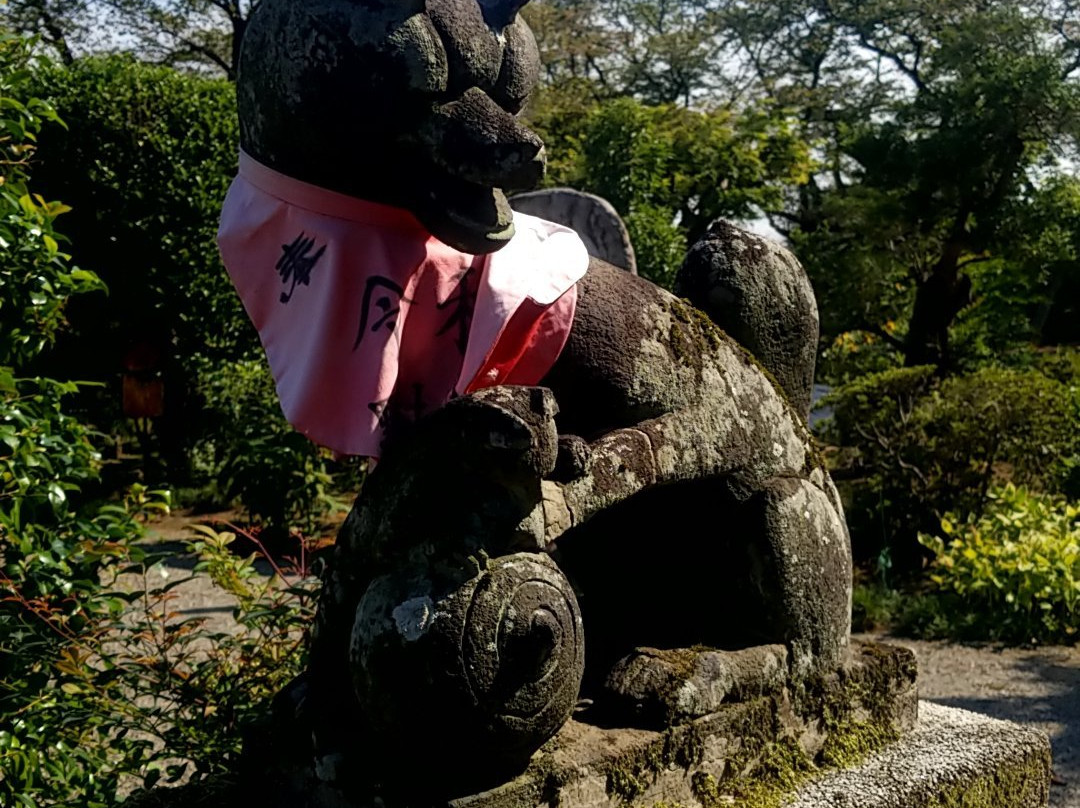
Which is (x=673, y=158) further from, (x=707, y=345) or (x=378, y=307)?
(x=378, y=307)

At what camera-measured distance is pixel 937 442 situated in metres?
7.14

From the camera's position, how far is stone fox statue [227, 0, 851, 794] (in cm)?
152

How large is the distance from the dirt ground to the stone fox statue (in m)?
2.67

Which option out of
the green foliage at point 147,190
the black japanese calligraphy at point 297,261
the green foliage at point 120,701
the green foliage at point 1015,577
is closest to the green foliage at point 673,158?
the green foliage at point 147,190

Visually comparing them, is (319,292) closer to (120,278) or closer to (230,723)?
(230,723)

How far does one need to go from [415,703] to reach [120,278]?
28.3 ft

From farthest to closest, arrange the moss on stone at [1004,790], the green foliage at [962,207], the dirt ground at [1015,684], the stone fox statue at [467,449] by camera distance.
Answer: the green foliage at [962,207]
the dirt ground at [1015,684]
the moss on stone at [1004,790]
the stone fox statue at [467,449]

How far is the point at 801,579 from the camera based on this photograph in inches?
81.9

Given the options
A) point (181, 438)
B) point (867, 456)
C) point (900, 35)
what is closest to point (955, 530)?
point (867, 456)

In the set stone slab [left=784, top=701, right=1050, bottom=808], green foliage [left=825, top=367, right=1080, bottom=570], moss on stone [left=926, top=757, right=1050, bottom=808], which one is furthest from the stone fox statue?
green foliage [left=825, top=367, right=1080, bottom=570]

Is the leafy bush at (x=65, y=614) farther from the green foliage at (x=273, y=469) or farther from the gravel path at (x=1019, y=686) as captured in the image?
the green foliage at (x=273, y=469)

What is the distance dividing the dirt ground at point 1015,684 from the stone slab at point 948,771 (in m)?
1.65

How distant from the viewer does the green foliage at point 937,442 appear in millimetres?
6977

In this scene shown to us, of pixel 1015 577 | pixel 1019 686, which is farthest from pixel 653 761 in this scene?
pixel 1015 577
